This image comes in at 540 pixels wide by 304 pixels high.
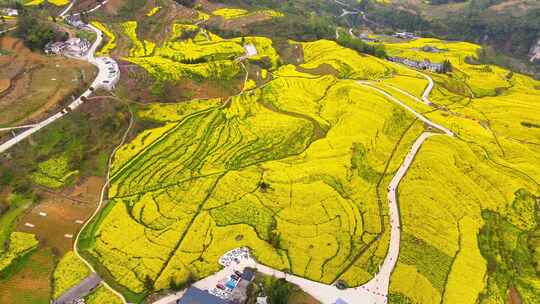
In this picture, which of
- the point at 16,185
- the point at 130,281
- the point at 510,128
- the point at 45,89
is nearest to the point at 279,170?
the point at 130,281

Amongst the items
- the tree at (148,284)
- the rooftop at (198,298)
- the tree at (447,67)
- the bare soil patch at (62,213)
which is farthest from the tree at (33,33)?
the tree at (447,67)

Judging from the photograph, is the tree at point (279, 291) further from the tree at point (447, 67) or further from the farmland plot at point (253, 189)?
the tree at point (447, 67)

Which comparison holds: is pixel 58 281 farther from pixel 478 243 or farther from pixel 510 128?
pixel 510 128

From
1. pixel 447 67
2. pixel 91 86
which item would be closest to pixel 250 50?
pixel 91 86

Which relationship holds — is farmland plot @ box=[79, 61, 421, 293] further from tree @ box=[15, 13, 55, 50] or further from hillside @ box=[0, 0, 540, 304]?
tree @ box=[15, 13, 55, 50]

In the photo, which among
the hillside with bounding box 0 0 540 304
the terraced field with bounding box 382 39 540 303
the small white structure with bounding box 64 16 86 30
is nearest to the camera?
the hillside with bounding box 0 0 540 304

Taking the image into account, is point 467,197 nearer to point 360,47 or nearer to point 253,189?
point 253,189

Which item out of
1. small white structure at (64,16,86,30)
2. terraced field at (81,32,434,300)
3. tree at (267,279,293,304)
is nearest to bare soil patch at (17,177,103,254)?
terraced field at (81,32,434,300)
